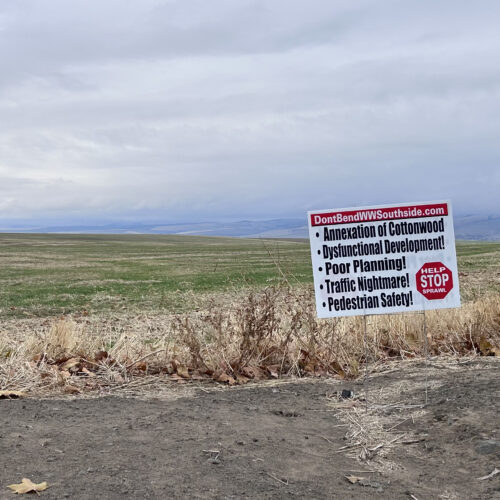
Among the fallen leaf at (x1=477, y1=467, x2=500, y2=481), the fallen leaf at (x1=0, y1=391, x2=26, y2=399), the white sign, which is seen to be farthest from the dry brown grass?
the fallen leaf at (x1=477, y1=467, x2=500, y2=481)

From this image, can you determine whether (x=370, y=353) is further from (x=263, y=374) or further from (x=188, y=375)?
(x=188, y=375)

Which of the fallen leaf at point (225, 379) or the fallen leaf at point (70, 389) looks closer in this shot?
the fallen leaf at point (70, 389)

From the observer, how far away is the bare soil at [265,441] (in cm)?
384

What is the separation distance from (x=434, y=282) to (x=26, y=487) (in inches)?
148

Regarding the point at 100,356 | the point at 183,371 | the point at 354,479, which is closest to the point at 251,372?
the point at 183,371

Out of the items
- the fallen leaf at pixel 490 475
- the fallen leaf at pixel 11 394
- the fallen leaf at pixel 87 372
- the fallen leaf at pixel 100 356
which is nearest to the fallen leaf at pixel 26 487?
the fallen leaf at pixel 11 394

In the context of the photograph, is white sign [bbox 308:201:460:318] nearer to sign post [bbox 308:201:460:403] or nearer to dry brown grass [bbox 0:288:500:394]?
sign post [bbox 308:201:460:403]

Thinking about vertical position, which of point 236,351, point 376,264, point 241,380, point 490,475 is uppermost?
point 376,264

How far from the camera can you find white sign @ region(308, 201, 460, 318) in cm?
582

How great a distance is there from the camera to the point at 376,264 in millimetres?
5855

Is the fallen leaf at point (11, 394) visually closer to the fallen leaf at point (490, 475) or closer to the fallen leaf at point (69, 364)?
the fallen leaf at point (69, 364)

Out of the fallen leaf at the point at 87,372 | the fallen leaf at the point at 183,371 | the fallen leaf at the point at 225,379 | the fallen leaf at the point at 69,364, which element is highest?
the fallen leaf at the point at 69,364

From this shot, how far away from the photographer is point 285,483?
12.7ft

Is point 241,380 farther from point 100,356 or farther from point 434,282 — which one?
point 434,282
